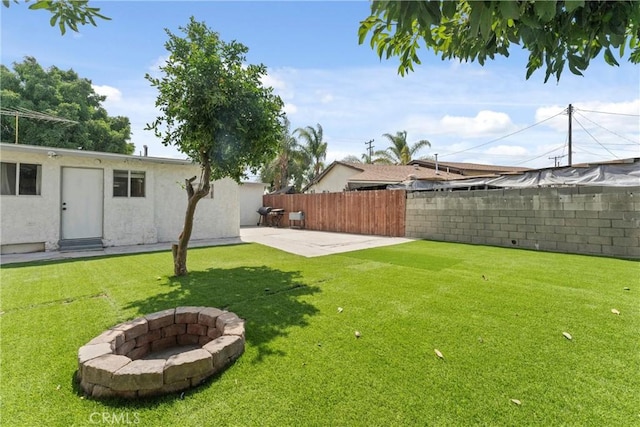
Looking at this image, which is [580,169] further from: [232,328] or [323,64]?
[232,328]

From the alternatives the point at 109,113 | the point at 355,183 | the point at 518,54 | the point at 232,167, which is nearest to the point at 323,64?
the point at 232,167

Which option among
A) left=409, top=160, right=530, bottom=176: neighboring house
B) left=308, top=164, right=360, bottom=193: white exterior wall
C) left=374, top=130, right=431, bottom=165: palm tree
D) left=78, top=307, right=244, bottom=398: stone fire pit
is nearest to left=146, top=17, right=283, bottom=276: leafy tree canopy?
left=78, top=307, right=244, bottom=398: stone fire pit

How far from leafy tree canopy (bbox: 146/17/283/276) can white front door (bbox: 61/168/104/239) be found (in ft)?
Result: 17.1

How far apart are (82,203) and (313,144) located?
20155 mm

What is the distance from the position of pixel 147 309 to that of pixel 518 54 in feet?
15.5

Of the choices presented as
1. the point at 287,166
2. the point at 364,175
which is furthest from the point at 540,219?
the point at 287,166

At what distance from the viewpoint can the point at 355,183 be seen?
67.1ft

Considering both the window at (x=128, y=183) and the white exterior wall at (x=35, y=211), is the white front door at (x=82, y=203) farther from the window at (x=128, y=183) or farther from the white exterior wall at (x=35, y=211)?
the window at (x=128, y=183)

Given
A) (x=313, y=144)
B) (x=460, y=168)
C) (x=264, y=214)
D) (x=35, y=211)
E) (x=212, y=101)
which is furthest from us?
(x=313, y=144)

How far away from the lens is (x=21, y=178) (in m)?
8.23

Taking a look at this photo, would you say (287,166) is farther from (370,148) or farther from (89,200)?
(89,200)

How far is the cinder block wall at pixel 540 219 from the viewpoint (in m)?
6.91

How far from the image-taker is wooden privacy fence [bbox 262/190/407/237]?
1197 cm

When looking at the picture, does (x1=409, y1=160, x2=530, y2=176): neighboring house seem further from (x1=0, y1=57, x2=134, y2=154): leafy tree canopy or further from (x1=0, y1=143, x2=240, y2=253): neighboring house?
(x1=0, y1=57, x2=134, y2=154): leafy tree canopy
